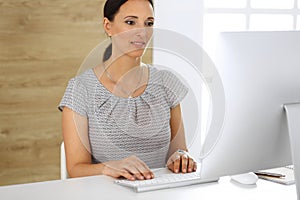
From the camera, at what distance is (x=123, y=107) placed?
7.15 feet

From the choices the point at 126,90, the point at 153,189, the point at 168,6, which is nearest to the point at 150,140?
the point at 126,90

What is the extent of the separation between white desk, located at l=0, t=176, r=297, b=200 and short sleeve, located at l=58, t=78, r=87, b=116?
386 mm

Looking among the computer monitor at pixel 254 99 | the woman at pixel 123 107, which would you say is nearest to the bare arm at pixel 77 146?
the woman at pixel 123 107

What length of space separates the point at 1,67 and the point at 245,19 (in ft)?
5.96

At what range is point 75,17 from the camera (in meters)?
3.03

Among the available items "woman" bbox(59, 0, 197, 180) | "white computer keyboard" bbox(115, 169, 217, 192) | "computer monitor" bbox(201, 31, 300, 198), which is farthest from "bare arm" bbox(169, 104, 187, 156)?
"computer monitor" bbox(201, 31, 300, 198)

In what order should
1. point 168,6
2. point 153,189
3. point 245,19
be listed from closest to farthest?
point 153,189
point 168,6
point 245,19

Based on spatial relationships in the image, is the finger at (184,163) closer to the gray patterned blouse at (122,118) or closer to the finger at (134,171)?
the finger at (134,171)

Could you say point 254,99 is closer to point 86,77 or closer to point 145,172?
point 145,172

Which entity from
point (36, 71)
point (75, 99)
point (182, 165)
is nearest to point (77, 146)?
point (75, 99)

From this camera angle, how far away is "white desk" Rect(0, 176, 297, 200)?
1.61m

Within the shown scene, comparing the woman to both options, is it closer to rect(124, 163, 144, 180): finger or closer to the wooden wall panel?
rect(124, 163, 144, 180): finger

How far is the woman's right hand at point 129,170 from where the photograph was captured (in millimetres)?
1767

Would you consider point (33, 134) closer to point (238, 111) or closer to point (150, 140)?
point (150, 140)
